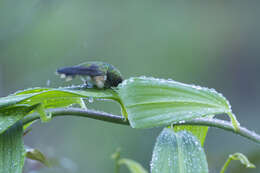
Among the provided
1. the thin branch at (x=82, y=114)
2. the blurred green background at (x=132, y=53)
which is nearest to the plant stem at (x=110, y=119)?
the thin branch at (x=82, y=114)

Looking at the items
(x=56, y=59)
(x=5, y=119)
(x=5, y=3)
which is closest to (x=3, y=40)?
(x=5, y=3)

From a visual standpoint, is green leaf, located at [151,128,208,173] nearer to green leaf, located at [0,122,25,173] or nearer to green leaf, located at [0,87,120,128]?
green leaf, located at [0,87,120,128]

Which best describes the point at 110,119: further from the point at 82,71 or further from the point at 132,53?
the point at 132,53

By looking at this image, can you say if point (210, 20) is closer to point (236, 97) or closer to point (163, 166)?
point (236, 97)

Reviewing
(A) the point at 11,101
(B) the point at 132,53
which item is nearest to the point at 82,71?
(A) the point at 11,101

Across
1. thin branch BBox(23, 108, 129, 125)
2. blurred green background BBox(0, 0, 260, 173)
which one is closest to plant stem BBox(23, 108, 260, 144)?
thin branch BBox(23, 108, 129, 125)

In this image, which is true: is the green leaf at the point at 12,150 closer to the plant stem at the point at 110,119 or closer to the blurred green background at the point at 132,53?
the plant stem at the point at 110,119

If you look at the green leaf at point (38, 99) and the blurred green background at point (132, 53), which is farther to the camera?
the blurred green background at point (132, 53)
